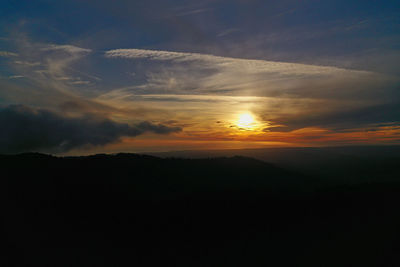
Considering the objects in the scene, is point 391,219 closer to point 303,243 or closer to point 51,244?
point 303,243

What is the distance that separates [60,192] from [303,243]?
41.4m

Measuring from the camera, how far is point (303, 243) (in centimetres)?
3022

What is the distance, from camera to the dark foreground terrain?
27.4m

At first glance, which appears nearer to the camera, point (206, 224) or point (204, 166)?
point (206, 224)

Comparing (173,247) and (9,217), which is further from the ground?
(9,217)

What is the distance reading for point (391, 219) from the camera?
33938 millimetres

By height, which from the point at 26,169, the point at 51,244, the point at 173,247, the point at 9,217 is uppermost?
the point at 26,169

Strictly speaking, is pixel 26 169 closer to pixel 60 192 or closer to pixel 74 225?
pixel 60 192

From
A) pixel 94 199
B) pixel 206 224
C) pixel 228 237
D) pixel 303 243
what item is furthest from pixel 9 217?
pixel 303 243

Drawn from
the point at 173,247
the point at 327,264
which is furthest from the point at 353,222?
the point at 173,247

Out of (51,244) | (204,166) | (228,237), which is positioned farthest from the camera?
(204,166)

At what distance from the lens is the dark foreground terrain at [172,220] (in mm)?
27391

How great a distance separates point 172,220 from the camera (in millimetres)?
37344

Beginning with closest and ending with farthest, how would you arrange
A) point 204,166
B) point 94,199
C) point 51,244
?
1. point 51,244
2. point 94,199
3. point 204,166
